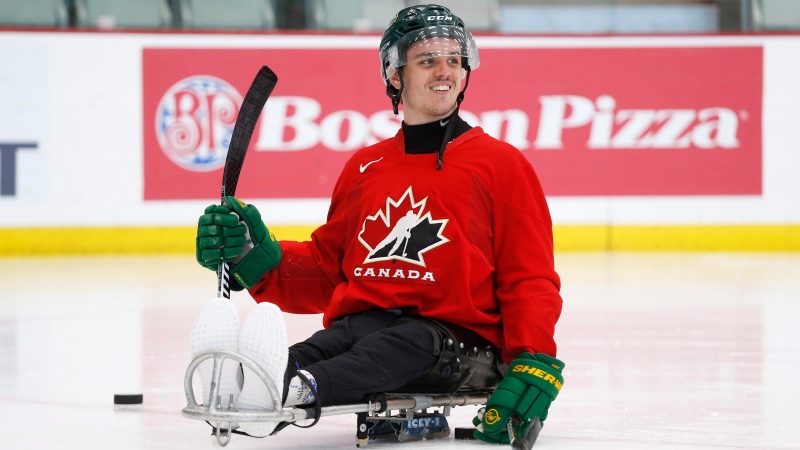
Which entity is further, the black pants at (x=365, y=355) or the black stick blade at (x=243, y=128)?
the black stick blade at (x=243, y=128)

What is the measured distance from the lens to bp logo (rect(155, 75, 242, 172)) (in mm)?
9391

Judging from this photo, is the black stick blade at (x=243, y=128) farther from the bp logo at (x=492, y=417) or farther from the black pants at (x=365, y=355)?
the bp logo at (x=492, y=417)

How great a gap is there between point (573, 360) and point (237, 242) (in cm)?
175

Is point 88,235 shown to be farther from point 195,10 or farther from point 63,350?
point 63,350

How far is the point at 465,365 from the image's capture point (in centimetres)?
267

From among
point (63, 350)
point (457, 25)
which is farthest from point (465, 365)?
point (63, 350)

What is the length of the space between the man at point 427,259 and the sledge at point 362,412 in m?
0.03

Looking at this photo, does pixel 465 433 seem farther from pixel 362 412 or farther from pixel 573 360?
pixel 573 360

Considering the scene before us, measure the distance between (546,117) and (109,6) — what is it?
11.5ft

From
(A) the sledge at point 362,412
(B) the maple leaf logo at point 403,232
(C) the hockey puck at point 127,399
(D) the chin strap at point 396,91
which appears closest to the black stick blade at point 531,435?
(A) the sledge at point 362,412

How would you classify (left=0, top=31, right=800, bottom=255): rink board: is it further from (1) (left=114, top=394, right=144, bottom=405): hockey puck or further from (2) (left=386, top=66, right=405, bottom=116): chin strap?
(2) (left=386, top=66, right=405, bottom=116): chin strap

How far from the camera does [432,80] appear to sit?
9.26ft

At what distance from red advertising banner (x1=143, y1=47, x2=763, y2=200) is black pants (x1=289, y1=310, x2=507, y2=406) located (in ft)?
22.6

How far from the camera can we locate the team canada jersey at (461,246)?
265 centimetres
